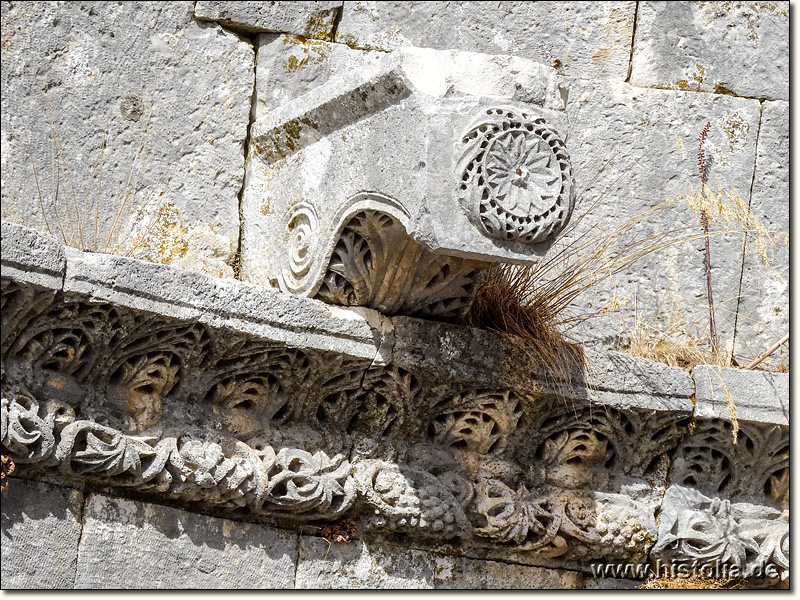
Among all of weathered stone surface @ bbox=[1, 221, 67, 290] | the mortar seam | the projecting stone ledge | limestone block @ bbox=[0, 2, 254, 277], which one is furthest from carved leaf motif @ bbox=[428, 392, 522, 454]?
the mortar seam

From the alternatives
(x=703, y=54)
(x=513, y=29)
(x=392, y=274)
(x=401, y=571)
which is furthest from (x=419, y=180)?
(x=703, y=54)

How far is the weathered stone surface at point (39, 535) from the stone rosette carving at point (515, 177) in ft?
4.53

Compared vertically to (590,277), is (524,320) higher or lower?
lower

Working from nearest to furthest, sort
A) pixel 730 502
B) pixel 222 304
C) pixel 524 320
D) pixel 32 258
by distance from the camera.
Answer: pixel 32 258, pixel 222 304, pixel 524 320, pixel 730 502

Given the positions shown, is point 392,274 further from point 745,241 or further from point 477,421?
point 745,241

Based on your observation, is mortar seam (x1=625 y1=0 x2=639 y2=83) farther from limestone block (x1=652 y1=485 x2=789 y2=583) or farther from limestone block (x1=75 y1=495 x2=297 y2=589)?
limestone block (x1=75 y1=495 x2=297 y2=589)

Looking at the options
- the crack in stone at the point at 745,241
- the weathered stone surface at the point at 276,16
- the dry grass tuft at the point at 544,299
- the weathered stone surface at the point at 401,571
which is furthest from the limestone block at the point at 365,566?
the weathered stone surface at the point at 276,16

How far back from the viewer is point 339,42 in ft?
16.3

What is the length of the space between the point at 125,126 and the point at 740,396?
2.17m


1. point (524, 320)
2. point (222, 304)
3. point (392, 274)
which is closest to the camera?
point (222, 304)

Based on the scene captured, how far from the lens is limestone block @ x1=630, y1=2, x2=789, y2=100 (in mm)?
5336

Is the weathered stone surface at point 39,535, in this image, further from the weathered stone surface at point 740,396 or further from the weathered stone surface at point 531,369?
the weathered stone surface at point 740,396

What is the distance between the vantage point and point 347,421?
4402mm

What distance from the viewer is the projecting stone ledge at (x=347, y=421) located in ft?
12.8
